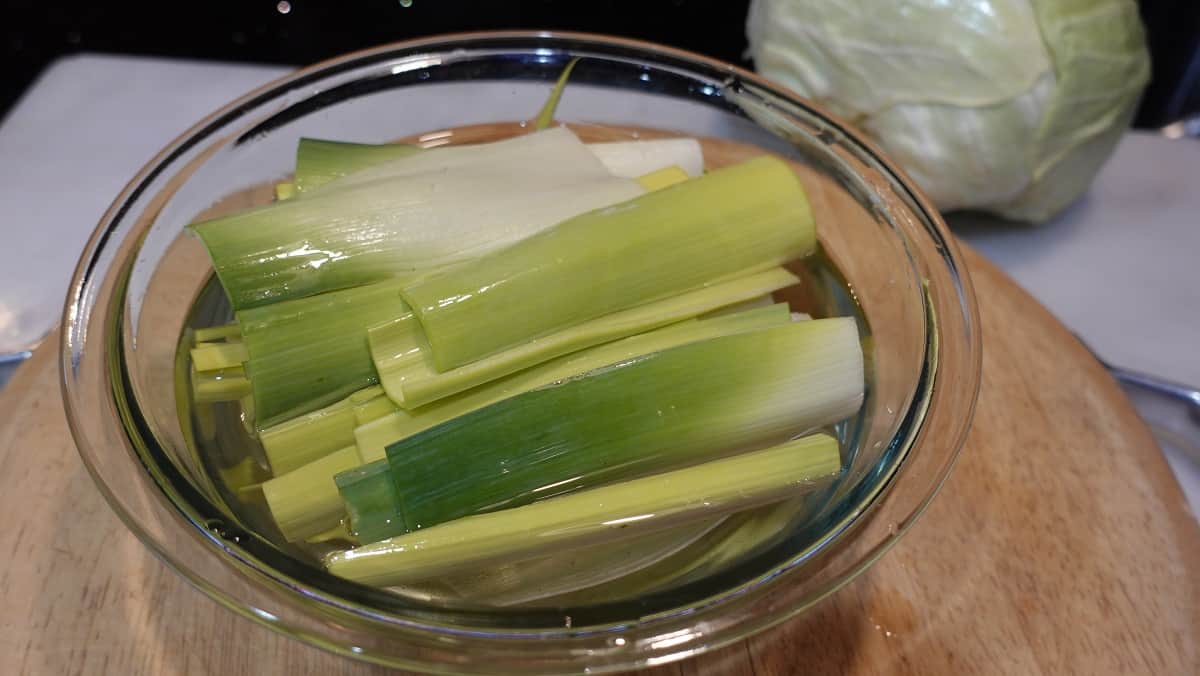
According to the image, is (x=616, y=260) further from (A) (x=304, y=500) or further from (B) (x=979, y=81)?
(B) (x=979, y=81)

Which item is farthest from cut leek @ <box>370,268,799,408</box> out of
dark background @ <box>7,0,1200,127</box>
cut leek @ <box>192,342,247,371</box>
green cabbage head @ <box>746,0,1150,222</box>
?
Answer: dark background @ <box>7,0,1200,127</box>

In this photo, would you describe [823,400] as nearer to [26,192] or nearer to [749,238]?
[749,238]

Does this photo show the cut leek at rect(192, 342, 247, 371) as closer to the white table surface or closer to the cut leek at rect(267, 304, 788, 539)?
the cut leek at rect(267, 304, 788, 539)

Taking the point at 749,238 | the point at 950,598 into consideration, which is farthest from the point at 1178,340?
the point at 749,238

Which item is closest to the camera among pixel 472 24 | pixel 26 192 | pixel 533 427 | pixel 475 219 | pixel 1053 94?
pixel 533 427

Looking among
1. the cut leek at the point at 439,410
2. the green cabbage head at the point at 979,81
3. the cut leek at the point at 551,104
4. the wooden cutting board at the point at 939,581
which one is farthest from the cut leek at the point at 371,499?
the green cabbage head at the point at 979,81

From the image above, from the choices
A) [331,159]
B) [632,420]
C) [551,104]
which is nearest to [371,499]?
[632,420]
